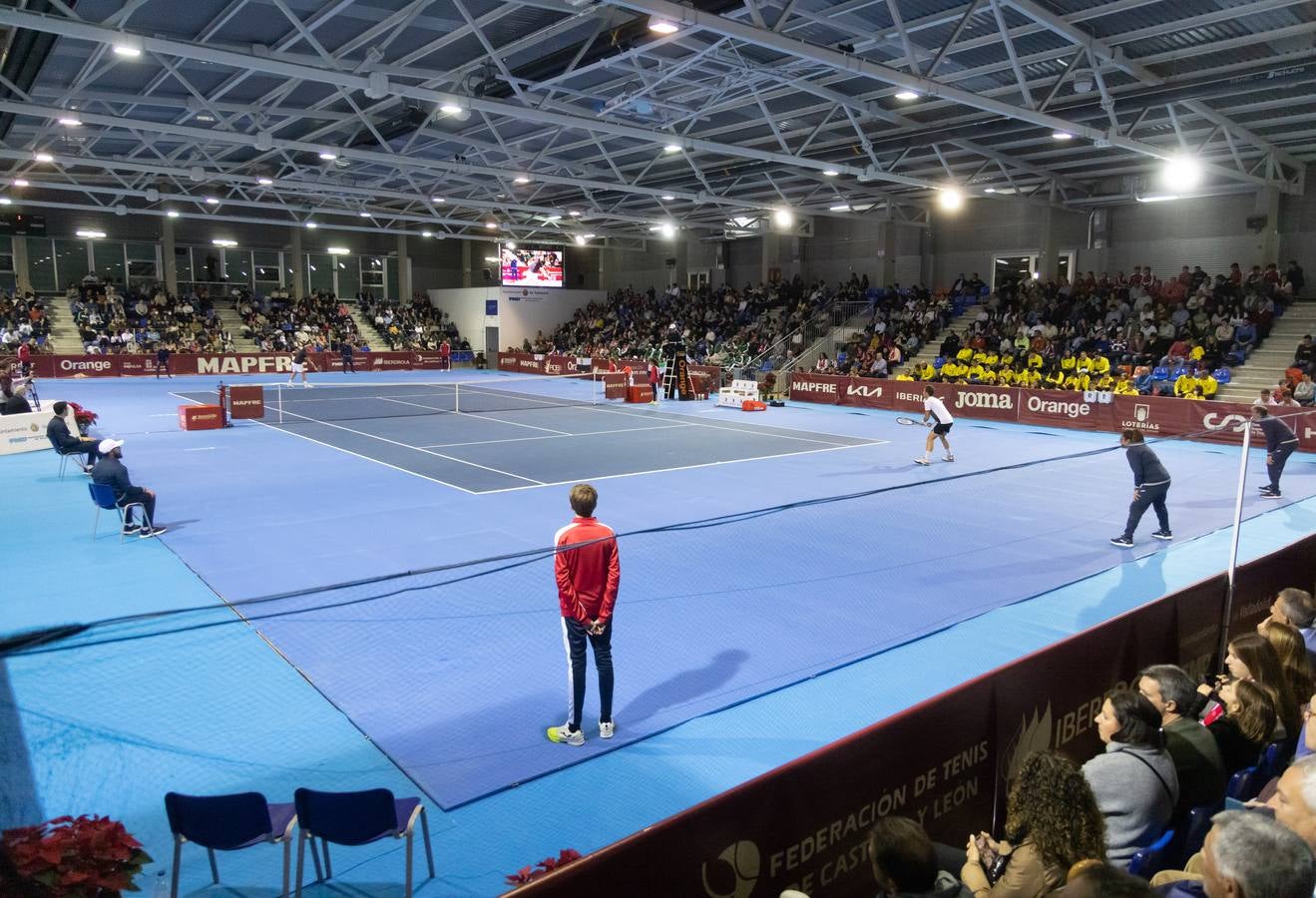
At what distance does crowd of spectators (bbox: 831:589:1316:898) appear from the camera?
9.47 feet

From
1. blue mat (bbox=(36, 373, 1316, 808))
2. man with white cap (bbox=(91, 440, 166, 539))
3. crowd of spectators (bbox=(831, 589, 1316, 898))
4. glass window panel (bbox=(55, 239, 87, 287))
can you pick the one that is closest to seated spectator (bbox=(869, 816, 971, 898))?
crowd of spectators (bbox=(831, 589, 1316, 898))

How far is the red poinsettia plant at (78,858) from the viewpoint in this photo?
10.0ft

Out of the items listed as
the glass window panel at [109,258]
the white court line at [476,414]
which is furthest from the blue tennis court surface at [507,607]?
the glass window panel at [109,258]

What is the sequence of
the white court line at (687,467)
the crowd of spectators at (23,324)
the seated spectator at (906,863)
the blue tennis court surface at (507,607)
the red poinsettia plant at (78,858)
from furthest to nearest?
the crowd of spectators at (23,324)
the white court line at (687,467)
the blue tennis court surface at (507,607)
the seated spectator at (906,863)
the red poinsettia plant at (78,858)

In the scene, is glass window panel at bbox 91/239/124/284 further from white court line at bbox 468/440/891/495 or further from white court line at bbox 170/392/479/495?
white court line at bbox 468/440/891/495

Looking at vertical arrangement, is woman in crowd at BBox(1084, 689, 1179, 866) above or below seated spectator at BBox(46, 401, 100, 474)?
below

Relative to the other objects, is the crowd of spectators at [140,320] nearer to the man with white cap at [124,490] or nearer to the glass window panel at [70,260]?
the glass window panel at [70,260]

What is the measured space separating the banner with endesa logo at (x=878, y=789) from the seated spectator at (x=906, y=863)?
1.88 feet

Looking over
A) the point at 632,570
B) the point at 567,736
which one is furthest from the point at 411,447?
the point at 567,736

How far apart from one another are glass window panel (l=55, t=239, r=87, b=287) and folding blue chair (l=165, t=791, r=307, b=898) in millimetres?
52971

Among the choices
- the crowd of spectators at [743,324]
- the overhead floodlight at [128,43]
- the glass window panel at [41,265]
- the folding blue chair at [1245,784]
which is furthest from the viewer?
the glass window panel at [41,265]

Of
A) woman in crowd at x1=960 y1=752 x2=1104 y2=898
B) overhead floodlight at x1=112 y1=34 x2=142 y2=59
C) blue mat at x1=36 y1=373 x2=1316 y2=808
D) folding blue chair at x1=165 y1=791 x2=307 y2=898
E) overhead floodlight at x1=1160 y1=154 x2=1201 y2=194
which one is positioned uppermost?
overhead floodlight at x1=1160 y1=154 x2=1201 y2=194

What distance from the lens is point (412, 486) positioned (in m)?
15.7

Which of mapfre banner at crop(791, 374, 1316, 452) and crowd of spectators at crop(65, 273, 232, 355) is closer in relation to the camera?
mapfre banner at crop(791, 374, 1316, 452)
